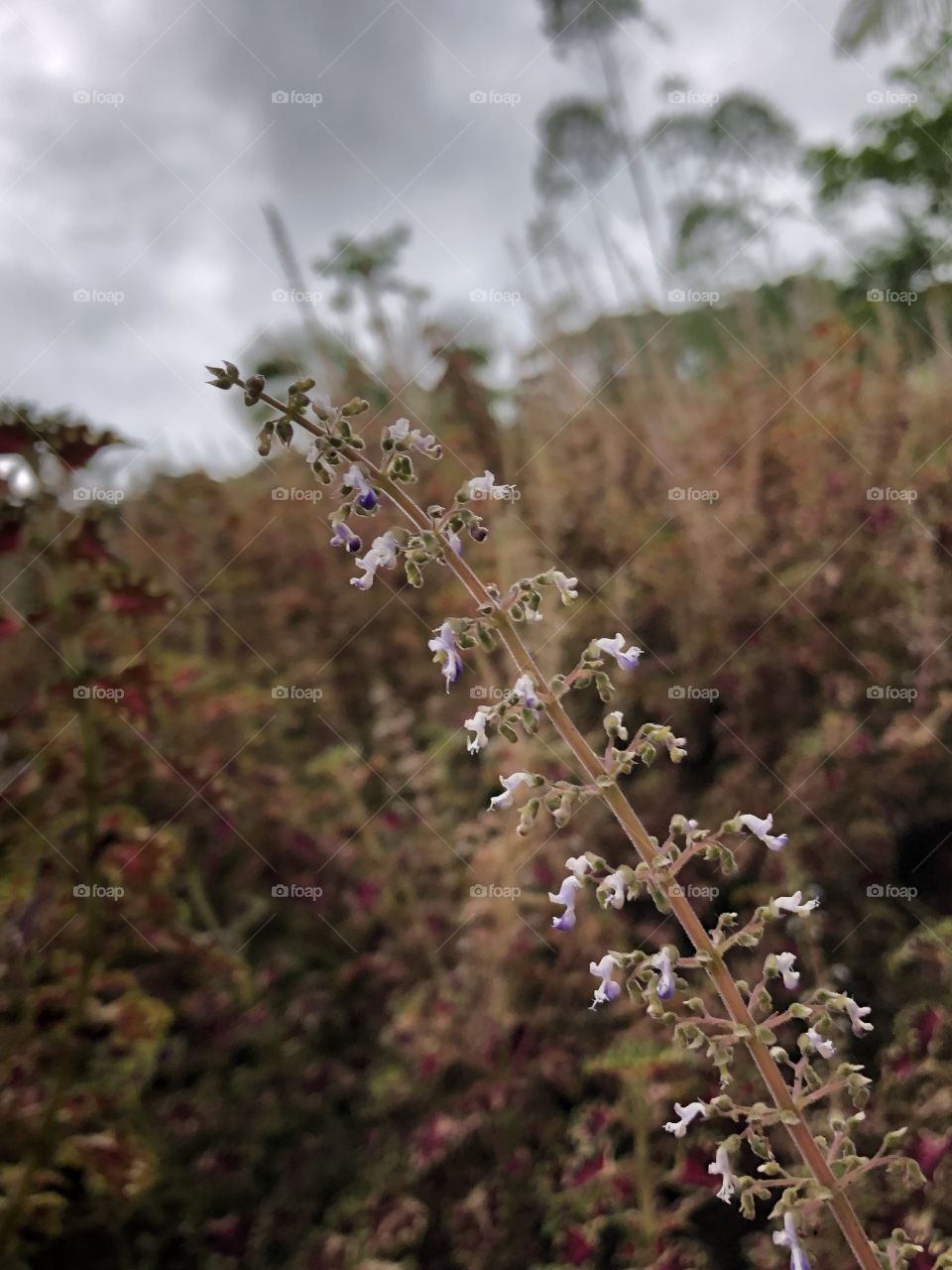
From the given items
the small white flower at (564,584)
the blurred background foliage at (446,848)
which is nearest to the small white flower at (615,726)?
the small white flower at (564,584)

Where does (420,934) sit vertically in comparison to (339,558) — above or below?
below

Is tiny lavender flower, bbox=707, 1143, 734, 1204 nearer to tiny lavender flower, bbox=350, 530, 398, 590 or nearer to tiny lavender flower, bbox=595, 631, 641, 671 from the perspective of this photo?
tiny lavender flower, bbox=595, 631, 641, 671

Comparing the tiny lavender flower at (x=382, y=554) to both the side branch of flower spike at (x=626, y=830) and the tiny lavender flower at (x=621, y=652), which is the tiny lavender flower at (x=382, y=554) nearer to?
the side branch of flower spike at (x=626, y=830)

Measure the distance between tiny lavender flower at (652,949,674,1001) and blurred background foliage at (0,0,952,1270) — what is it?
2.71 ft

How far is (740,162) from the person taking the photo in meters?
4.66

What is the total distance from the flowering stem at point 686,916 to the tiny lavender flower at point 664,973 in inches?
1.6

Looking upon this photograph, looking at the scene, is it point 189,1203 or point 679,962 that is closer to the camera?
point 679,962

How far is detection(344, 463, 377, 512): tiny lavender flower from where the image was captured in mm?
905

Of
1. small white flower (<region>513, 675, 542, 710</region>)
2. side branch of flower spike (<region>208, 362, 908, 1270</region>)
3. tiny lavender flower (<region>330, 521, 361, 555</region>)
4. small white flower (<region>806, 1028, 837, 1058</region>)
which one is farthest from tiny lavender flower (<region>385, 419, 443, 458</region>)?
small white flower (<region>806, 1028, 837, 1058</region>)

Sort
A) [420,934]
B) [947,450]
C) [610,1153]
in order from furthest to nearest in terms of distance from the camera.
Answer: [947,450], [420,934], [610,1153]

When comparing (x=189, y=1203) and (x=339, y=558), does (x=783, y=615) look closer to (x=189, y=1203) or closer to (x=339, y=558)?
(x=339, y=558)

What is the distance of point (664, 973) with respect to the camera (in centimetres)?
82

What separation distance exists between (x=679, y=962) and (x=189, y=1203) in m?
1.74

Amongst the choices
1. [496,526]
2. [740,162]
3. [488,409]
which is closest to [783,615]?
[496,526]
